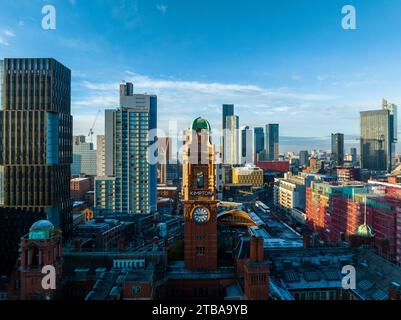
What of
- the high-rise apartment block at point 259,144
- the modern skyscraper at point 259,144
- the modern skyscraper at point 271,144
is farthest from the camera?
the modern skyscraper at point 259,144

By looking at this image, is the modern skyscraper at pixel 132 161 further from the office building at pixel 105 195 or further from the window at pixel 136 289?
the window at pixel 136 289

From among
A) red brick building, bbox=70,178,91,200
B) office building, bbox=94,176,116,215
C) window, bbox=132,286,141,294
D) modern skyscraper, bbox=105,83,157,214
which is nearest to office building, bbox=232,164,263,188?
red brick building, bbox=70,178,91,200

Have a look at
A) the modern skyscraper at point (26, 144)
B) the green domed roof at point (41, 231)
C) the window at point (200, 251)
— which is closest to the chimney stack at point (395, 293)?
the window at point (200, 251)

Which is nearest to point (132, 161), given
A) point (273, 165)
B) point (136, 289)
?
point (136, 289)

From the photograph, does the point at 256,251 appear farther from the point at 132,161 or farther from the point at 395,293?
the point at 132,161

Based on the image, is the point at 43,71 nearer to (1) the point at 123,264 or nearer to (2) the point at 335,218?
(1) the point at 123,264
